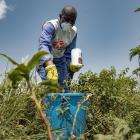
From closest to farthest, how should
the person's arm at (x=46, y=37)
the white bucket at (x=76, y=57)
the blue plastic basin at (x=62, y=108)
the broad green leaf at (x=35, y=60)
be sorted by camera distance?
the broad green leaf at (x=35, y=60)
the blue plastic basin at (x=62, y=108)
the person's arm at (x=46, y=37)
the white bucket at (x=76, y=57)

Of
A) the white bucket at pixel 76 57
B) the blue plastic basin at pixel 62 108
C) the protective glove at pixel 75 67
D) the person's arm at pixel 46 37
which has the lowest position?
the blue plastic basin at pixel 62 108

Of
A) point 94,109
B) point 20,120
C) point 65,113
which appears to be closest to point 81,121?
point 65,113

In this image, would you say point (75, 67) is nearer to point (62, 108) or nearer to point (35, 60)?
point (62, 108)

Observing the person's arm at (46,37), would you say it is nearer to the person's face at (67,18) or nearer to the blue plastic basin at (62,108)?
the person's face at (67,18)

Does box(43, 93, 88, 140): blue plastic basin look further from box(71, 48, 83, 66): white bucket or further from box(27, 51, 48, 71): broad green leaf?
box(27, 51, 48, 71): broad green leaf

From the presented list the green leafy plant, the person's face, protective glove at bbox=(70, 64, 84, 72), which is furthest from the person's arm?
the green leafy plant

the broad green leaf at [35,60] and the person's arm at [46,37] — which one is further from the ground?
the person's arm at [46,37]

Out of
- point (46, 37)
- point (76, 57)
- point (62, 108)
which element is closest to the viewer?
point (62, 108)

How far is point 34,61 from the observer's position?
97.6 inches

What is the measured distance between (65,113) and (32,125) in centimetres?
53

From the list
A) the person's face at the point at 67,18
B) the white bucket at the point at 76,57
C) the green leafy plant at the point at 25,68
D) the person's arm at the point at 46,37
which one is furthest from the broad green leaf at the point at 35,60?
the person's face at the point at 67,18

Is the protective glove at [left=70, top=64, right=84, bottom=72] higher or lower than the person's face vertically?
lower

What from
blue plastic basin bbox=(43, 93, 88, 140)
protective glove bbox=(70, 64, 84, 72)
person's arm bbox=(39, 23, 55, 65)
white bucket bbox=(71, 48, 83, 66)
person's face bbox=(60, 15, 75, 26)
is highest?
person's face bbox=(60, 15, 75, 26)

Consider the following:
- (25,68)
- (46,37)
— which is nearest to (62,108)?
(46,37)
